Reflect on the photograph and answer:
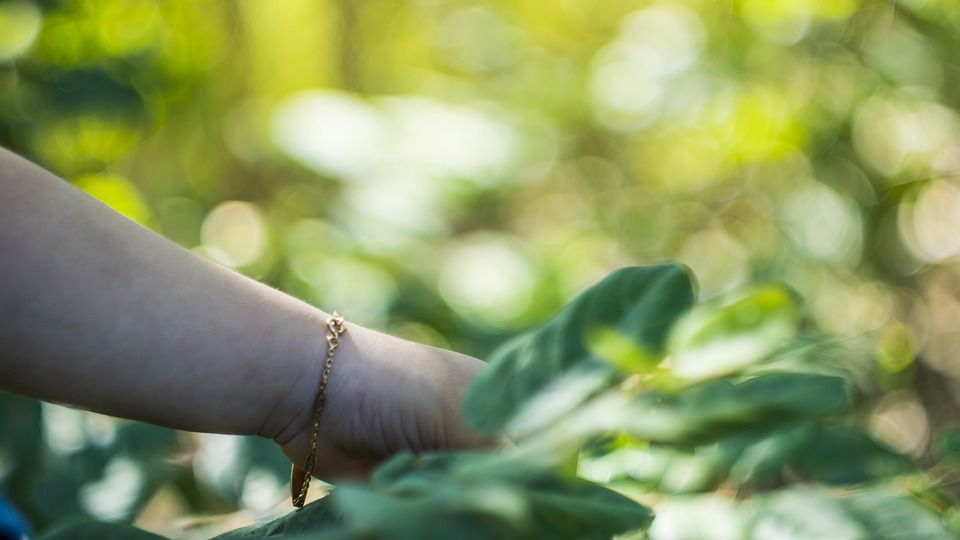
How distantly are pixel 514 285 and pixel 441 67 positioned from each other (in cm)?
131

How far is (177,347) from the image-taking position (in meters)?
0.52

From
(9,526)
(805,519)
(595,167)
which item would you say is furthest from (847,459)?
(595,167)

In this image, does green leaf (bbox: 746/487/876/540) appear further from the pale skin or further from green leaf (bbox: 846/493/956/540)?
the pale skin

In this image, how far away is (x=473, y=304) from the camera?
145cm

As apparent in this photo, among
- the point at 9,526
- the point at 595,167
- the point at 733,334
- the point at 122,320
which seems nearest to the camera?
the point at 733,334

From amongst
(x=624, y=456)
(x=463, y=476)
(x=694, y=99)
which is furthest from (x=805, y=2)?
(x=463, y=476)

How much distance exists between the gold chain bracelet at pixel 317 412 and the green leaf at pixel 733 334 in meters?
0.26

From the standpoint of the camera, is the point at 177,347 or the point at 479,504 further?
the point at 177,347

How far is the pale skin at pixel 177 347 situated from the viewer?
19.3 inches

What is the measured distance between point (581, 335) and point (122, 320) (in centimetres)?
28

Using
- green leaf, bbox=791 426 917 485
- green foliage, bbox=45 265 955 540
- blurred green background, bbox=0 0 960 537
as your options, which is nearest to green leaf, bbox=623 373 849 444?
green foliage, bbox=45 265 955 540

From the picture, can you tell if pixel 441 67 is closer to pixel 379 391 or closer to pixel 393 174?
pixel 393 174

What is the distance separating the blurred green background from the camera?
1.47 meters

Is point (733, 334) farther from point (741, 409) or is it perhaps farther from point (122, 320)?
point (122, 320)
